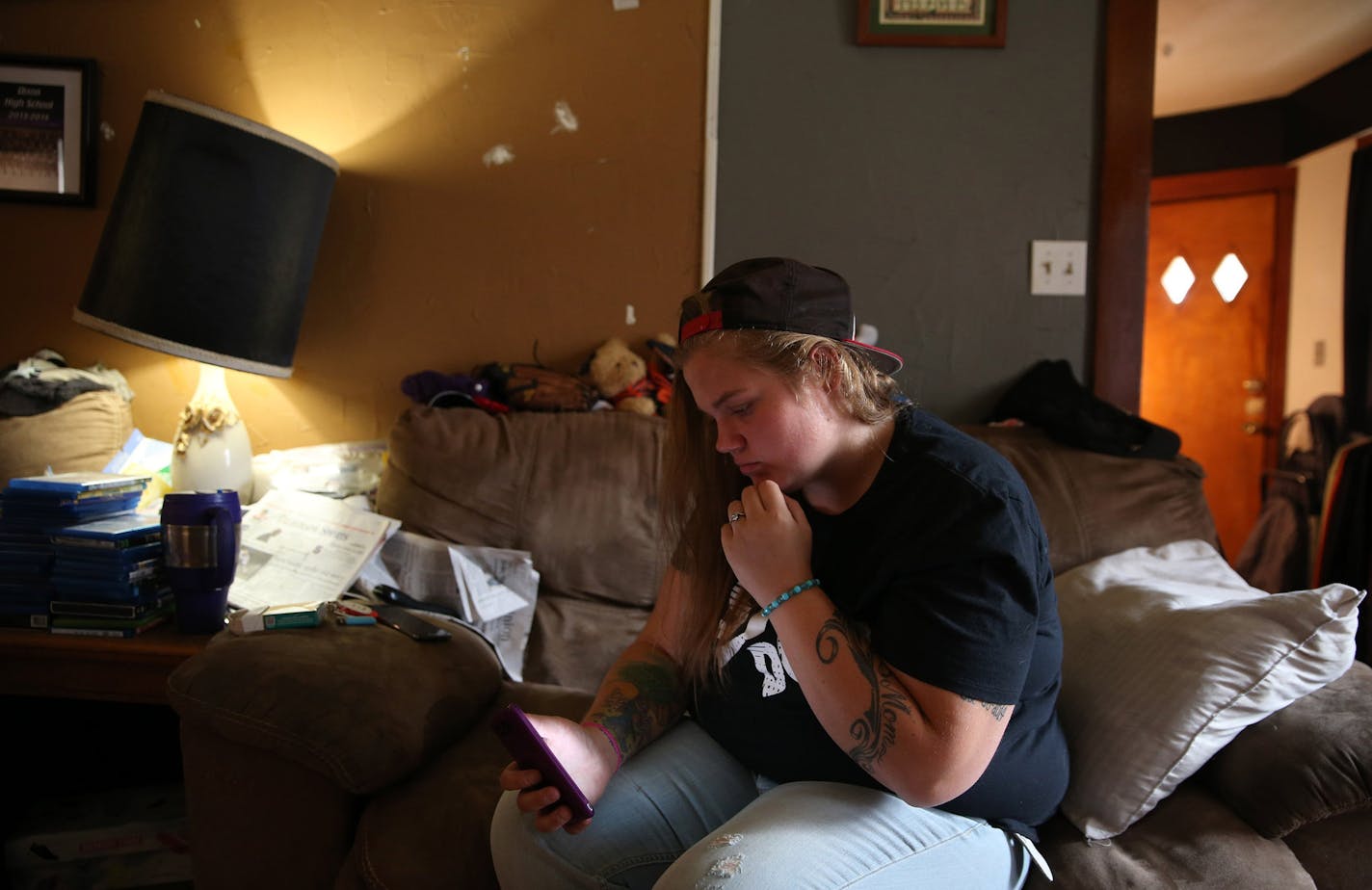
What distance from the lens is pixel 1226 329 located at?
4.07m

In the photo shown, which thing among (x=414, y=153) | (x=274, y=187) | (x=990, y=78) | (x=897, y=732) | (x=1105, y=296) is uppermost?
(x=990, y=78)

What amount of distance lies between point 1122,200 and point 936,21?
0.60 m

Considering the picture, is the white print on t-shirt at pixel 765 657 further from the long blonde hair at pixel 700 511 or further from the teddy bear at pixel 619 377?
the teddy bear at pixel 619 377

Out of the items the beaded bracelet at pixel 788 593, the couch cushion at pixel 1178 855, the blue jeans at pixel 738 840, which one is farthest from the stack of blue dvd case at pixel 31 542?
the couch cushion at pixel 1178 855

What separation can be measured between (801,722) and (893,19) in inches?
66.5

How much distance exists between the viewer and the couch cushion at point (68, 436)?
172 centimetres

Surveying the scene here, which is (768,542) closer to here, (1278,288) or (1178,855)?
(1178,855)

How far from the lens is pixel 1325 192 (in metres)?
3.73

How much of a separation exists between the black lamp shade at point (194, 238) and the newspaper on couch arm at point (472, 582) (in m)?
0.48

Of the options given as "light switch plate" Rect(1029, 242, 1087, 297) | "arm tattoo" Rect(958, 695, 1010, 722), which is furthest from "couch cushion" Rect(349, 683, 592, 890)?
"light switch plate" Rect(1029, 242, 1087, 297)

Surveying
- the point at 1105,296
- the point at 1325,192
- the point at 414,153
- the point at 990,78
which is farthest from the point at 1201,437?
the point at 414,153

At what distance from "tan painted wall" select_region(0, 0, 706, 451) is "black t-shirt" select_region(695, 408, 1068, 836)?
118 centimetres

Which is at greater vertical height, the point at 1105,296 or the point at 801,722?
the point at 1105,296

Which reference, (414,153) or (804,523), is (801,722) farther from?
(414,153)
